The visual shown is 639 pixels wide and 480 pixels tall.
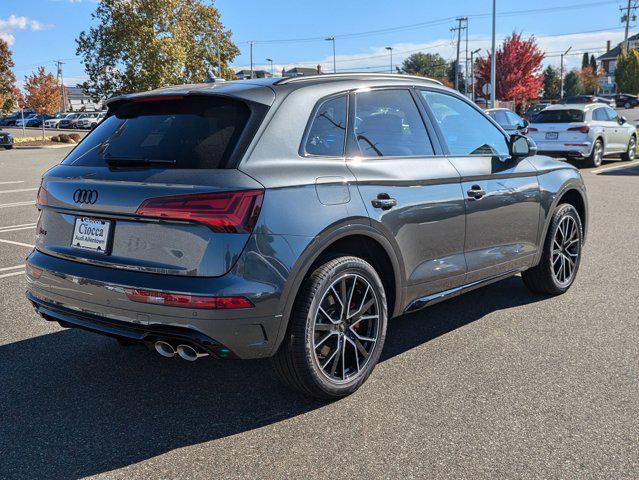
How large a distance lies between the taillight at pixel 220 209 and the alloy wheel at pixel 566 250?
10.9 ft

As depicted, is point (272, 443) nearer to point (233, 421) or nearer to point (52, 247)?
point (233, 421)

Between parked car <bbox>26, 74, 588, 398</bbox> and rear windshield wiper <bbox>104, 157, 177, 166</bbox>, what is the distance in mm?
10

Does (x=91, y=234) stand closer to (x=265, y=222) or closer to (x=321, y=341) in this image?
(x=265, y=222)

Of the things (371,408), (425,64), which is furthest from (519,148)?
(425,64)

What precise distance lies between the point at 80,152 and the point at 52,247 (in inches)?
23.6

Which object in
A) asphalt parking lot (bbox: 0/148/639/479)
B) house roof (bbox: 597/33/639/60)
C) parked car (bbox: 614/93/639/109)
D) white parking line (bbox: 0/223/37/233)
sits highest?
house roof (bbox: 597/33/639/60)

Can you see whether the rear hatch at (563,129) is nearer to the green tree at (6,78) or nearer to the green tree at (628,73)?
the green tree at (6,78)

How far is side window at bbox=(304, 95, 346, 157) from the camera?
362cm

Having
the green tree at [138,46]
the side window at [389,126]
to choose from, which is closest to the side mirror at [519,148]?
the side window at [389,126]

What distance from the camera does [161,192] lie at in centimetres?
322

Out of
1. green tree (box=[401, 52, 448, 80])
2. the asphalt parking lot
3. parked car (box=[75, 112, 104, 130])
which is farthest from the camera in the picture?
green tree (box=[401, 52, 448, 80])

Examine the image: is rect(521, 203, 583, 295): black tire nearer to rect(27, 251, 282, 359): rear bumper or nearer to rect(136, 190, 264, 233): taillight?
rect(27, 251, 282, 359): rear bumper

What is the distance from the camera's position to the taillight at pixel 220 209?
3.11 meters

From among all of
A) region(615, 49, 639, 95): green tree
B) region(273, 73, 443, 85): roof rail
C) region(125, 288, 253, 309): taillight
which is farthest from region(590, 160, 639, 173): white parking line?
region(615, 49, 639, 95): green tree
